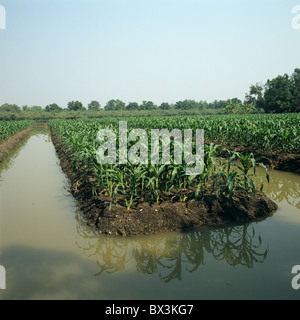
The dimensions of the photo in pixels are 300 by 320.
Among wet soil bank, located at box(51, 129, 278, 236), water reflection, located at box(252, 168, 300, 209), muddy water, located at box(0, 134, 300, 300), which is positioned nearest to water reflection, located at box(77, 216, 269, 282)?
muddy water, located at box(0, 134, 300, 300)

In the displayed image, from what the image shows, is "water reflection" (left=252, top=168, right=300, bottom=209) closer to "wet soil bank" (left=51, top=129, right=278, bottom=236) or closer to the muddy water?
the muddy water

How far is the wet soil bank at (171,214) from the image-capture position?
153 inches

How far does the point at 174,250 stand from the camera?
11.4ft

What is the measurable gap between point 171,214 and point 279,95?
44.1 m

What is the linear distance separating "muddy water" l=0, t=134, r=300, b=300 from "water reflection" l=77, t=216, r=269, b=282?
0.01 metres

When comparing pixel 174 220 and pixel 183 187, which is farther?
pixel 183 187

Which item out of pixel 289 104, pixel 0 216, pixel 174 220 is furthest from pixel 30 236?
pixel 289 104

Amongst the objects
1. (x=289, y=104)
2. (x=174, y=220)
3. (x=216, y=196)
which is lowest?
(x=174, y=220)

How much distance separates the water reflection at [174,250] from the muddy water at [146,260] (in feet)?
0.04

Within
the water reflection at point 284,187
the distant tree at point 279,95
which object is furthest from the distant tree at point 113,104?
the water reflection at point 284,187

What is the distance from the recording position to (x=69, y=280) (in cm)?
284

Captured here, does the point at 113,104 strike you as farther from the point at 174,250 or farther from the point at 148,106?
the point at 174,250

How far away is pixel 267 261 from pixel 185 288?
3.90ft

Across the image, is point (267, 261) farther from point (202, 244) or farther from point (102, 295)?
point (102, 295)
